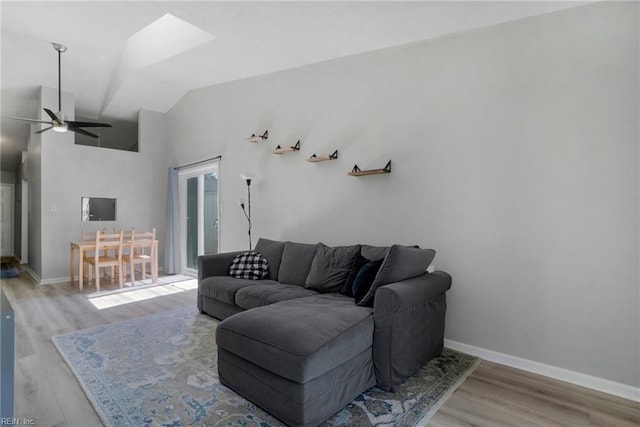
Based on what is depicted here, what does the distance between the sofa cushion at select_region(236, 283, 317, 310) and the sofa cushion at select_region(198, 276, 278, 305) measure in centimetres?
12

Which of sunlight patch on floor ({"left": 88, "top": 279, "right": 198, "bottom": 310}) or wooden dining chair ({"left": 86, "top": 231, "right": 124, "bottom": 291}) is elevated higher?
wooden dining chair ({"left": 86, "top": 231, "right": 124, "bottom": 291})

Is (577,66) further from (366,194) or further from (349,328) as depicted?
(349,328)

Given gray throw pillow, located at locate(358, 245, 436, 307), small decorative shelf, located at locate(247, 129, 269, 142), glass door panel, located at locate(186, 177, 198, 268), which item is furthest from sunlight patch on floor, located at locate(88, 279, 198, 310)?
gray throw pillow, located at locate(358, 245, 436, 307)

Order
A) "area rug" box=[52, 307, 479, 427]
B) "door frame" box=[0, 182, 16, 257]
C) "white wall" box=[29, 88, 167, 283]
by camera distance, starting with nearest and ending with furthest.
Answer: "area rug" box=[52, 307, 479, 427], "white wall" box=[29, 88, 167, 283], "door frame" box=[0, 182, 16, 257]

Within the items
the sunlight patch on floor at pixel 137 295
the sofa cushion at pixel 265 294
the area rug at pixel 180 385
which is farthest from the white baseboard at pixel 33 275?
the sofa cushion at pixel 265 294

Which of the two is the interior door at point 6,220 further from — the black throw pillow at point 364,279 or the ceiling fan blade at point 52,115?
the black throw pillow at point 364,279

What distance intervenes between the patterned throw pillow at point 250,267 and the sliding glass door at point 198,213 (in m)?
1.89

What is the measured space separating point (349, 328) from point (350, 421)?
48cm

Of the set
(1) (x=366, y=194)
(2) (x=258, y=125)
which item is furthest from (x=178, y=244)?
(1) (x=366, y=194)

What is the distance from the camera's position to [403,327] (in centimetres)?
220

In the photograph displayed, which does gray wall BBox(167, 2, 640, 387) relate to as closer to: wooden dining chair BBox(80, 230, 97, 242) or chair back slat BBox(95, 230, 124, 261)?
chair back slat BBox(95, 230, 124, 261)

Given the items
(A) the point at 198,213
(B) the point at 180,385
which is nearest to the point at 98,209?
(A) the point at 198,213

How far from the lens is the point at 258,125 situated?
4586mm

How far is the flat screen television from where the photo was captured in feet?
19.1
